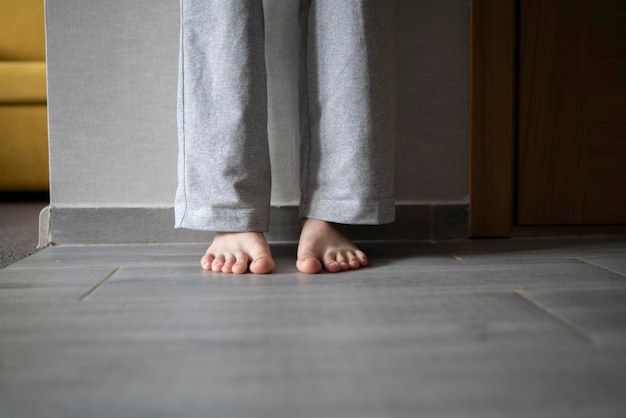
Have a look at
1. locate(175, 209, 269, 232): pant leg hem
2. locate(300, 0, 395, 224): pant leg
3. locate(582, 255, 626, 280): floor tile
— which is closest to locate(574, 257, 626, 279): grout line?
locate(582, 255, 626, 280): floor tile

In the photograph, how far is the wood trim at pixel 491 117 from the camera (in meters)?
1.12

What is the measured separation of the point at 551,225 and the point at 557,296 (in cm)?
55

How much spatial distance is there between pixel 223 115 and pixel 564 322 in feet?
1.84

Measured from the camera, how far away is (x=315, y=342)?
53 centimetres

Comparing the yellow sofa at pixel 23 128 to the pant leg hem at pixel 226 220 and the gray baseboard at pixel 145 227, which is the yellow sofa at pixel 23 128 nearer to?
the gray baseboard at pixel 145 227

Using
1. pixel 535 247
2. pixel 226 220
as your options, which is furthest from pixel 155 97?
pixel 535 247

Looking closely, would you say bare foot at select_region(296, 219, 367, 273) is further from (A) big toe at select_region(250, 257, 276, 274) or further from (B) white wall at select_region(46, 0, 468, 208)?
(B) white wall at select_region(46, 0, 468, 208)

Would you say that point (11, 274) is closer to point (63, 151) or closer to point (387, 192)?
point (63, 151)

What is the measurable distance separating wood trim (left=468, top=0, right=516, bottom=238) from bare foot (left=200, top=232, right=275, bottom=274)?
1.70 feet

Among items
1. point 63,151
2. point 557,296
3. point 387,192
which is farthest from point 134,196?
point 557,296

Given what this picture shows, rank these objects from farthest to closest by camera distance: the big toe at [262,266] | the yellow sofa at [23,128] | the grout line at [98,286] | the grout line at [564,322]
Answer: the yellow sofa at [23,128]
the big toe at [262,266]
the grout line at [98,286]
the grout line at [564,322]

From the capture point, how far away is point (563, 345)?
519 mm

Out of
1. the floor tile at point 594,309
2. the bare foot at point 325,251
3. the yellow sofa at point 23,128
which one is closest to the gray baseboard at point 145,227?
the bare foot at point 325,251

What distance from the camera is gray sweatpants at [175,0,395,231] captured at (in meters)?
0.85
